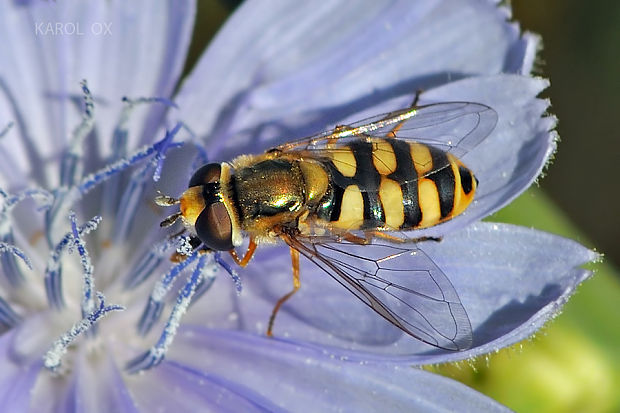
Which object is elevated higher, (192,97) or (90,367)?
(192,97)

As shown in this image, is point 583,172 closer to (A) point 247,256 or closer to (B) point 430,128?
(B) point 430,128

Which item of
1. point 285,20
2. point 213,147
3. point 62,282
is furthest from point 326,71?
point 62,282

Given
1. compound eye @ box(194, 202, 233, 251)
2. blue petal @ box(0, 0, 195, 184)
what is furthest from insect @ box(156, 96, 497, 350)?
blue petal @ box(0, 0, 195, 184)

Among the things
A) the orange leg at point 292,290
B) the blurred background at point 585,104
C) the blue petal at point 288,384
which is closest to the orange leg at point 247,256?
the orange leg at point 292,290

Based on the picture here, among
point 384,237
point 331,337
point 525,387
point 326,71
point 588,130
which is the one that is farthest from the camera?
point 588,130

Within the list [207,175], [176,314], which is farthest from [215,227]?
[176,314]

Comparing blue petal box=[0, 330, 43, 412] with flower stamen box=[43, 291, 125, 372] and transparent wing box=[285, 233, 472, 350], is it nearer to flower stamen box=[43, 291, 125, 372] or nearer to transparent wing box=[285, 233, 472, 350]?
flower stamen box=[43, 291, 125, 372]

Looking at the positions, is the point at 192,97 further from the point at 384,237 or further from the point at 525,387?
the point at 525,387
